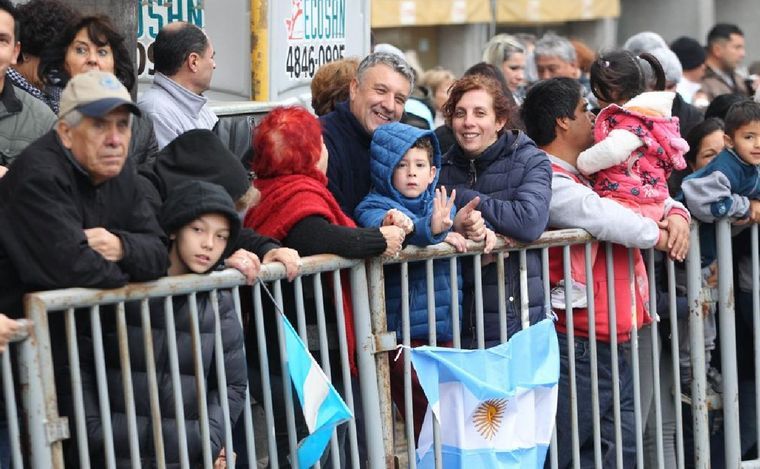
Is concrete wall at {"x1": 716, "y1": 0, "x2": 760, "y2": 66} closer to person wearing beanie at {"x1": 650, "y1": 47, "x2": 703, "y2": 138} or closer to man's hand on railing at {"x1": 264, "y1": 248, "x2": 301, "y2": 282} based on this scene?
person wearing beanie at {"x1": 650, "y1": 47, "x2": 703, "y2": 138}

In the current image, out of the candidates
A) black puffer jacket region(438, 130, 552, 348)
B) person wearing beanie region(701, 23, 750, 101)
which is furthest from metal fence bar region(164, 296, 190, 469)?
person wearing beanie region(701, 23, 750, 101)

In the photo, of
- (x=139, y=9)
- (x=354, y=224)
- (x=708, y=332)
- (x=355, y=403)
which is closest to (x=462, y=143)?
(x=354, y=224)

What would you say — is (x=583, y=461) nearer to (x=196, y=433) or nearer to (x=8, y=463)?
(x=196, y=433)

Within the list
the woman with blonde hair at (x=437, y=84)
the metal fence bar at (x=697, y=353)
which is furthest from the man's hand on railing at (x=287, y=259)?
the woman with blonde hair at (x=437, y=84)

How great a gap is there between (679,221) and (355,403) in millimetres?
1702

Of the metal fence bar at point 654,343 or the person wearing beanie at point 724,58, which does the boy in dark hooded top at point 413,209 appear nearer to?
the metal fence bar at point 654,343

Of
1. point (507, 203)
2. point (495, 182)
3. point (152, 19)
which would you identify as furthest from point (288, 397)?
point (152, 19)

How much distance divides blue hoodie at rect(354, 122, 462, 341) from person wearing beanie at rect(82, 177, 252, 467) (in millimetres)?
838

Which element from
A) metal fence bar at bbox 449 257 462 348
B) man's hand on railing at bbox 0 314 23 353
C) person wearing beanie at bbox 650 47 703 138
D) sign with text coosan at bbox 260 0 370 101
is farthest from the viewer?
person wearing beanie at bbox 650 47 703 138

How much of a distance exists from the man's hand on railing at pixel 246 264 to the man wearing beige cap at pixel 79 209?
31cm

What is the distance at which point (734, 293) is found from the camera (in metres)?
7.02

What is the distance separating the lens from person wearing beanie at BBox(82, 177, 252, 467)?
4898 mm

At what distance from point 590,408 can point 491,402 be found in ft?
2.29

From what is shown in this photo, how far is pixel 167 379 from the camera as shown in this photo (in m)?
5.01
